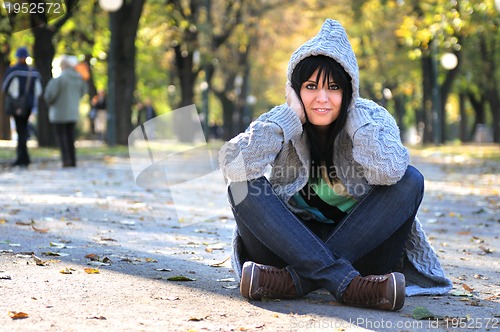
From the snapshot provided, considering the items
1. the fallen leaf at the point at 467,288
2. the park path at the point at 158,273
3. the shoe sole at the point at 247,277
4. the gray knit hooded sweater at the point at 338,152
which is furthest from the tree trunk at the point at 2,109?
the shoe sole at the point at 247,277

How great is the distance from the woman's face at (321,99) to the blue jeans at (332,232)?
42 cm

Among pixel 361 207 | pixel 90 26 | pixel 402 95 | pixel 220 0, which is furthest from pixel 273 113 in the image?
pixel 402 95

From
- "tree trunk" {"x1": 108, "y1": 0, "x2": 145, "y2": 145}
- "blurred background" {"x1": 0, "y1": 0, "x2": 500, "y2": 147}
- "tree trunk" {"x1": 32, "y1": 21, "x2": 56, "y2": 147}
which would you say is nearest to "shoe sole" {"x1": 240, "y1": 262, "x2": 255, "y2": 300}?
"blurred background" {"x1": 0, "y1": 0, "x2": 500, "y2": 147}

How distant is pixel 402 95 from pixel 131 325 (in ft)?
167

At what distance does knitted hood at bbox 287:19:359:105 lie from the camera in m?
4.55

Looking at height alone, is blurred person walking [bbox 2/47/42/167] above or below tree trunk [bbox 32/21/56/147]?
below

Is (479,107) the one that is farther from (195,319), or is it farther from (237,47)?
(195,319)

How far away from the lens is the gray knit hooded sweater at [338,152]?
14.7ft

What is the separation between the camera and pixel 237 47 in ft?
145

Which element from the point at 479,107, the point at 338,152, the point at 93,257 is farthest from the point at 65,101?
the point at 479,107

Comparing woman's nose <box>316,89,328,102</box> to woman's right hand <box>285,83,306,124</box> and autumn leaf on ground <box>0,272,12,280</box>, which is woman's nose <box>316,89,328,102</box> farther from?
autumn leaf on ground <box>0,272,12,280</box>

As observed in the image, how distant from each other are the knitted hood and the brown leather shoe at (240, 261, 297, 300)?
2.99ft

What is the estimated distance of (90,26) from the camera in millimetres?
28812

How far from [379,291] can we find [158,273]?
158cm
